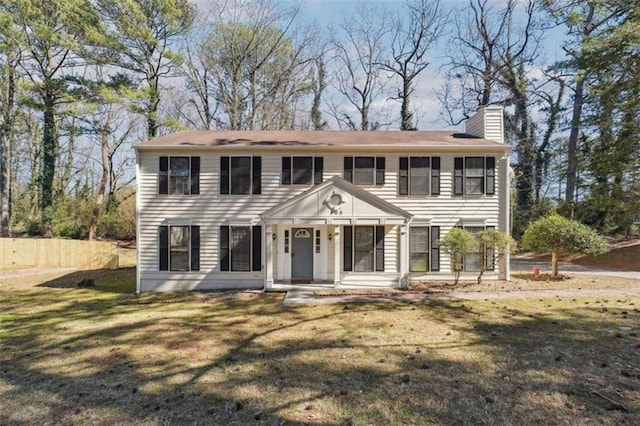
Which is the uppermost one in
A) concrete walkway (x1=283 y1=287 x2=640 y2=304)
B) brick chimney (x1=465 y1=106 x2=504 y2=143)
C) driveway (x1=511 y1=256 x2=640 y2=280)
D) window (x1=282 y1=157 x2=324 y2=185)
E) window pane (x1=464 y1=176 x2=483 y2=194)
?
brick chimney (x1=465 y1=106 x2=504 y2=143)

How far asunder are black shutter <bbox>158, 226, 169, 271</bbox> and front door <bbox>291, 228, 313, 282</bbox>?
14.5ft

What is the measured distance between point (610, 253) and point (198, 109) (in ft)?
92.0

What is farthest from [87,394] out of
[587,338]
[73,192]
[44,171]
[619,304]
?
[73,192]

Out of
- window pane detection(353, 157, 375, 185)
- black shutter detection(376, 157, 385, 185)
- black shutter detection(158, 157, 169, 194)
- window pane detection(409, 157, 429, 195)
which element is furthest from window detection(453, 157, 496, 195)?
black shutter detection(158, 157, 169, 194)

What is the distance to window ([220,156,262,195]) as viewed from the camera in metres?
12.6

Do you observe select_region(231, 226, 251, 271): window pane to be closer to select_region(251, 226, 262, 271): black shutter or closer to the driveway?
select_region(251, 226, 262, 271): black shutter

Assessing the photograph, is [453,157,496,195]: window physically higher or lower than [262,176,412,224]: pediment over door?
higher

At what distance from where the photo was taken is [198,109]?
26500mm

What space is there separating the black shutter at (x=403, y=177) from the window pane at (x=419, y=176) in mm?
140

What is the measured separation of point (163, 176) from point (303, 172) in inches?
196

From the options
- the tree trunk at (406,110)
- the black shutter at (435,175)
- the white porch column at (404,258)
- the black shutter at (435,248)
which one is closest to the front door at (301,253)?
the white porch column at (404,258)

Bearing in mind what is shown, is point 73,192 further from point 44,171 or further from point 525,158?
point 525,158

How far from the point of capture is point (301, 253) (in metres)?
12.4

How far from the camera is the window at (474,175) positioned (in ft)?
41.4
